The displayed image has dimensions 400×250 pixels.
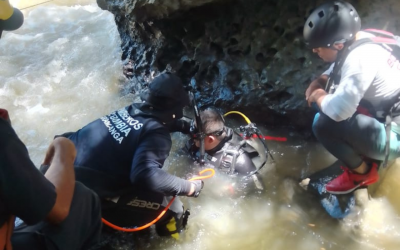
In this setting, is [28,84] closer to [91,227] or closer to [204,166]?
[204,166]

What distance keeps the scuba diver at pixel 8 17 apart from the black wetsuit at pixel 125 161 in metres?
0.98

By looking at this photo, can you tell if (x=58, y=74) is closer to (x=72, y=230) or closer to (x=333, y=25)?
(x=72, y=230)

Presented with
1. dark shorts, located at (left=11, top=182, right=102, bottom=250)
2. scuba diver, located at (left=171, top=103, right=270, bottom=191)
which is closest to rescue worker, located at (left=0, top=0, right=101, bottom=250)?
dark shorts, located at (left=11, top=182, right=102, bottom=250)

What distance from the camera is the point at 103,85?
5223 mm

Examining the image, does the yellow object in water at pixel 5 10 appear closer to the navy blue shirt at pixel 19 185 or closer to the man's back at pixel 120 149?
the navy blue shirt at pixel 19 185

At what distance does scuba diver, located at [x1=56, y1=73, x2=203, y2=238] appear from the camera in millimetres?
2594

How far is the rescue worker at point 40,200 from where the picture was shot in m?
1.64

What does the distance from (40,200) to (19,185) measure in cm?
14

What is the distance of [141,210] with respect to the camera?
112 inches

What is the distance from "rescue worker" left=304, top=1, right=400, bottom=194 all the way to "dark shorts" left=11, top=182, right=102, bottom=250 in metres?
1.72

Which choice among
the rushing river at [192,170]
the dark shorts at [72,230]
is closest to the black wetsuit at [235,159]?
the rushing river at [192,170]

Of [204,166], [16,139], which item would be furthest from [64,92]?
[16,139]

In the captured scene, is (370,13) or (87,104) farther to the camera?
(87,104)

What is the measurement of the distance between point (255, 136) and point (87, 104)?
2.33 m
